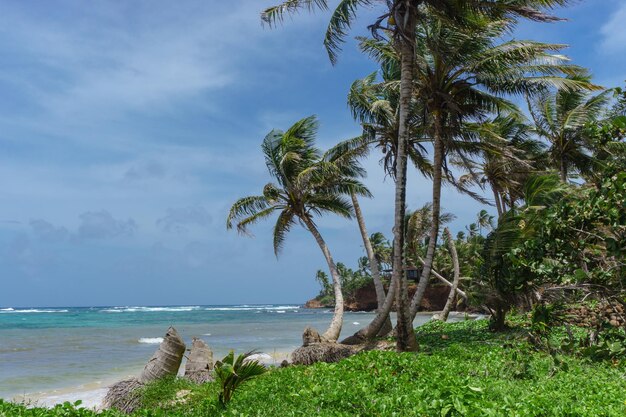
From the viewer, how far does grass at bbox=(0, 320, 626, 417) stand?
196 inches

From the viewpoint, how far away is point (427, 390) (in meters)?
5.65

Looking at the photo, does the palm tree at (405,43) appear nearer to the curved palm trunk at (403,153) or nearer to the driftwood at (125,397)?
the curved palm trunk at (403,153)

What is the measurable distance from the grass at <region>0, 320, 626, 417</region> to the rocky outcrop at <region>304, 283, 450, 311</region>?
129 feet

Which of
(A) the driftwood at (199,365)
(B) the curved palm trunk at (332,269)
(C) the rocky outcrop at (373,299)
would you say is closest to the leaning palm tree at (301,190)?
(B) the curved palm trunk at (332,269)

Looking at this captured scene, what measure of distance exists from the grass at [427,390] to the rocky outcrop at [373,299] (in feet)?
129

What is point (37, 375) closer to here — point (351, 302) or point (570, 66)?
point (570, 66)

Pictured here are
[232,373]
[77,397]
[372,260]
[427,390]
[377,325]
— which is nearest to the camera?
[427,390]

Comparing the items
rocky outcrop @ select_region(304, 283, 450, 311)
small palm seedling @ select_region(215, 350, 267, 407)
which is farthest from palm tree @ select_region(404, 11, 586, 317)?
rocky outcrop @ select_region(304, 283, 450, 311)

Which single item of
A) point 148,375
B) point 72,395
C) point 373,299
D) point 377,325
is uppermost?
point 373,299

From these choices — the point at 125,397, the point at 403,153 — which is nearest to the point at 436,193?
the point at 403,153

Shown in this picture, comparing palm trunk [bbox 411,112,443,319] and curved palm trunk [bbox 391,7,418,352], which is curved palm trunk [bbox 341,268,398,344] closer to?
palm trunk [bbox 411,112,443,319]

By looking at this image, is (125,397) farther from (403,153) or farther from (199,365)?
(403,153)

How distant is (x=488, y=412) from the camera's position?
4.38m

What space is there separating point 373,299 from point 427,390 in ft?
212
